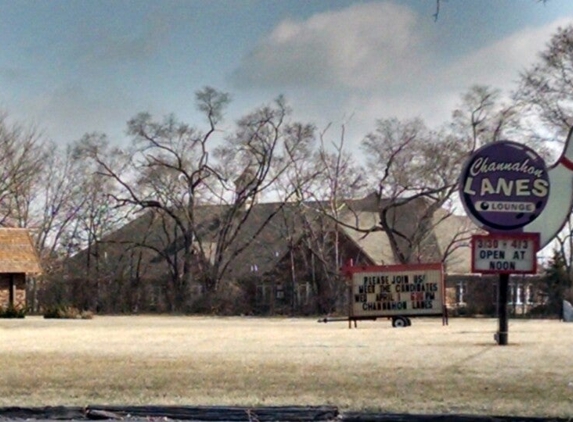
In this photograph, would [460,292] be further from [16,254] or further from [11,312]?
[16,254]

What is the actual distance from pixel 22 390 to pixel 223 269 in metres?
58.2

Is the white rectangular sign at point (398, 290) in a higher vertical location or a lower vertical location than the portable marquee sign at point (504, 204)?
lower

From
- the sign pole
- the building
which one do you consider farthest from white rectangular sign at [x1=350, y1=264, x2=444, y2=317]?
the building

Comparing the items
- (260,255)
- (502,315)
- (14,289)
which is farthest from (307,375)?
(260,255)

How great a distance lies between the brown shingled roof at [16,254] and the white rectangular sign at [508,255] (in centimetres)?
3748

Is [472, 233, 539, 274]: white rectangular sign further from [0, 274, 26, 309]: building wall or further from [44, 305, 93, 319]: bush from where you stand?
[0, 274, 26, 309]: building wall

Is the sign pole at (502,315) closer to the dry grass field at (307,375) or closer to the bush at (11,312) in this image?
the dry grass field at (307,375)

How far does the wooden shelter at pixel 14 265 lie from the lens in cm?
5750

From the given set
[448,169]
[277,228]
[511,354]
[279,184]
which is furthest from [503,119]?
[511,354]

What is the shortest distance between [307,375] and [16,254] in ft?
144

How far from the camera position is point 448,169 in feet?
211

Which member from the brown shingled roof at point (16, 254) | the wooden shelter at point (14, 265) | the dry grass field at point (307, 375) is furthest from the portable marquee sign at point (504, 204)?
the brown shingled roof at point (16, 254)

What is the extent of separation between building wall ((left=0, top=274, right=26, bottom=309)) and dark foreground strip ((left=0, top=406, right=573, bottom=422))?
45704mm

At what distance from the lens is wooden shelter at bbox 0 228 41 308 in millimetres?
57500
